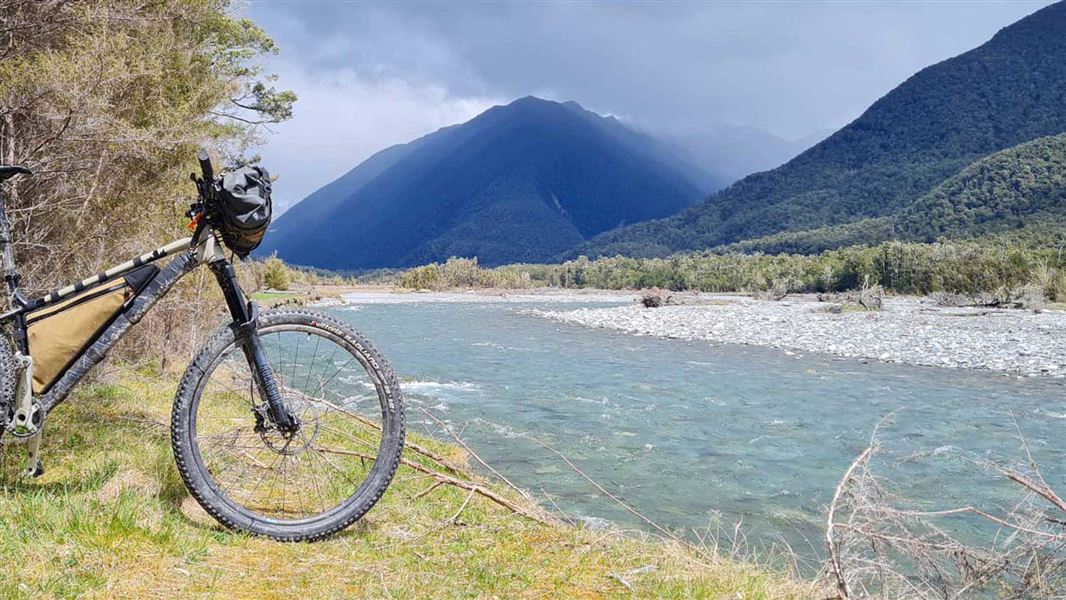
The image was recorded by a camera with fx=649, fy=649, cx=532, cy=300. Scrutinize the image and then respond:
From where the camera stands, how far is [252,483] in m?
4.61

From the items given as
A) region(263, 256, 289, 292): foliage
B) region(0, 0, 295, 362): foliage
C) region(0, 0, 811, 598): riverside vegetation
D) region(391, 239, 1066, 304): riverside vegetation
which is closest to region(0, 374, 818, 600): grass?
region(0, 0, 811, 598): riverside vegetation

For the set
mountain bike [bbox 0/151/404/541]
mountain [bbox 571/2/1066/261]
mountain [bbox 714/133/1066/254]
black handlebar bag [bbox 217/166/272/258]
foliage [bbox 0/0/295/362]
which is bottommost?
mountain bike [bbox 0/151/404/541]

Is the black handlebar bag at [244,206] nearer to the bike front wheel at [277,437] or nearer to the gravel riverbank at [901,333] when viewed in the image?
the bike front wheel at [277,437]

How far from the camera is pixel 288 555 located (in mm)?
3428

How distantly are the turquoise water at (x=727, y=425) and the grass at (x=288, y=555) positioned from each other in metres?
2.06

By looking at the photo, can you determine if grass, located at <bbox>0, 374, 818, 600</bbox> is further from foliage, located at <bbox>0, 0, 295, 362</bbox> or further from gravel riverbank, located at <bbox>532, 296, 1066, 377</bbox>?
gravel riverbank, located at <bbox>532, 296, 1066, 377</bbox>

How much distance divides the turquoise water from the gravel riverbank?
7.50ft

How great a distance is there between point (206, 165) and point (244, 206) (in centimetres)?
28

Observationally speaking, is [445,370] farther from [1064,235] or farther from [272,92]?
[1064,235]

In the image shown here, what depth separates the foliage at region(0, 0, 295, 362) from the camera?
568cm

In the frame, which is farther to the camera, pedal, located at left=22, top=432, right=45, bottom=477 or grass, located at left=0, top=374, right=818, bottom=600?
pedal, located at left=22, top=432, right=45, bottom=477

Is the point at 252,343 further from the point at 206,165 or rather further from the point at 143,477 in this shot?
the point at 143,477

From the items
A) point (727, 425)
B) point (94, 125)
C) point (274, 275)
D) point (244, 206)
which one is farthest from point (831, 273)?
point (244, 206)

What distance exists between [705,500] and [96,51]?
A: 828 centimetres
